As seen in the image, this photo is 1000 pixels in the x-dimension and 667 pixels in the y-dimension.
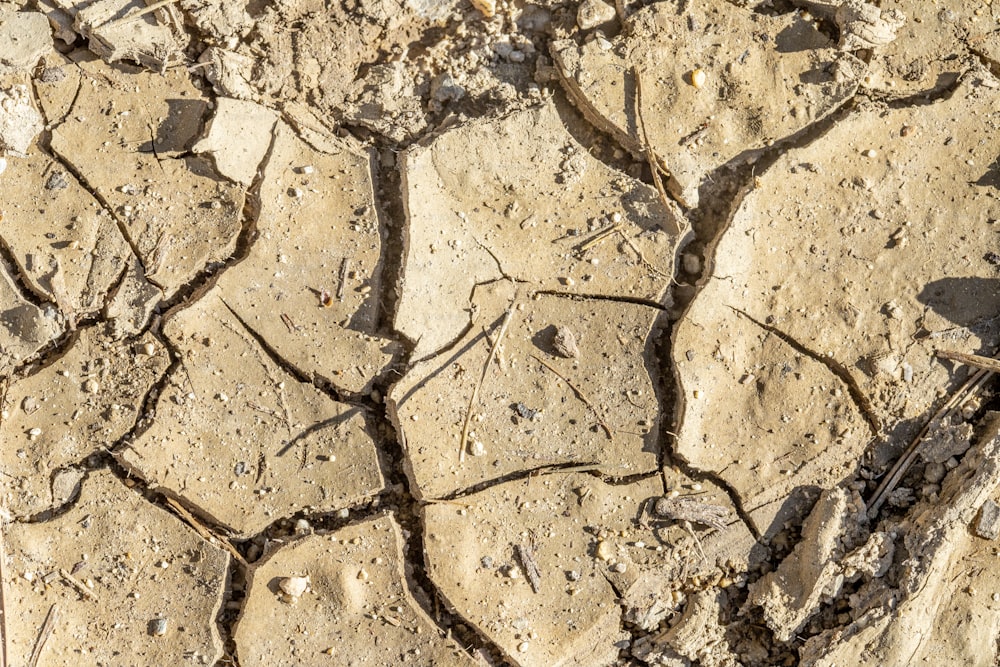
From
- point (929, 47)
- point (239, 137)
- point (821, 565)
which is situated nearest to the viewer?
point (821, 565)

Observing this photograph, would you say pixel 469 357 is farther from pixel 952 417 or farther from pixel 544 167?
pixel 952 417

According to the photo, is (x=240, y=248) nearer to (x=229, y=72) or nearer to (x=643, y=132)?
(x=229, y=72)

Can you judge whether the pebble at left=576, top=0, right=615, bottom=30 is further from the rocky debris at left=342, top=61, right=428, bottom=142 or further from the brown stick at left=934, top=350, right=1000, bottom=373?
the brown stick at left=934, top=350, right=1000, bottom=373

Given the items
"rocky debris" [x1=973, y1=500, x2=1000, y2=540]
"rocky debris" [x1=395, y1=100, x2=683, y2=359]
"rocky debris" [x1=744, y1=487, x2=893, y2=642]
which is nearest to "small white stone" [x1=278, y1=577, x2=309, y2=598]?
"rocky debris" [x1=395, y1=100, x2=683, y2=359]

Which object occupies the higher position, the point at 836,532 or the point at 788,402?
the point at 788,402

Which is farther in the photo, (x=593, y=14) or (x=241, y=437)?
(x=593, y=14)

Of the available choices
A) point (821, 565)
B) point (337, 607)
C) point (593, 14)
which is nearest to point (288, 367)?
point (337, 607)

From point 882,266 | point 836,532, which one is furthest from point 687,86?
point 836,532
